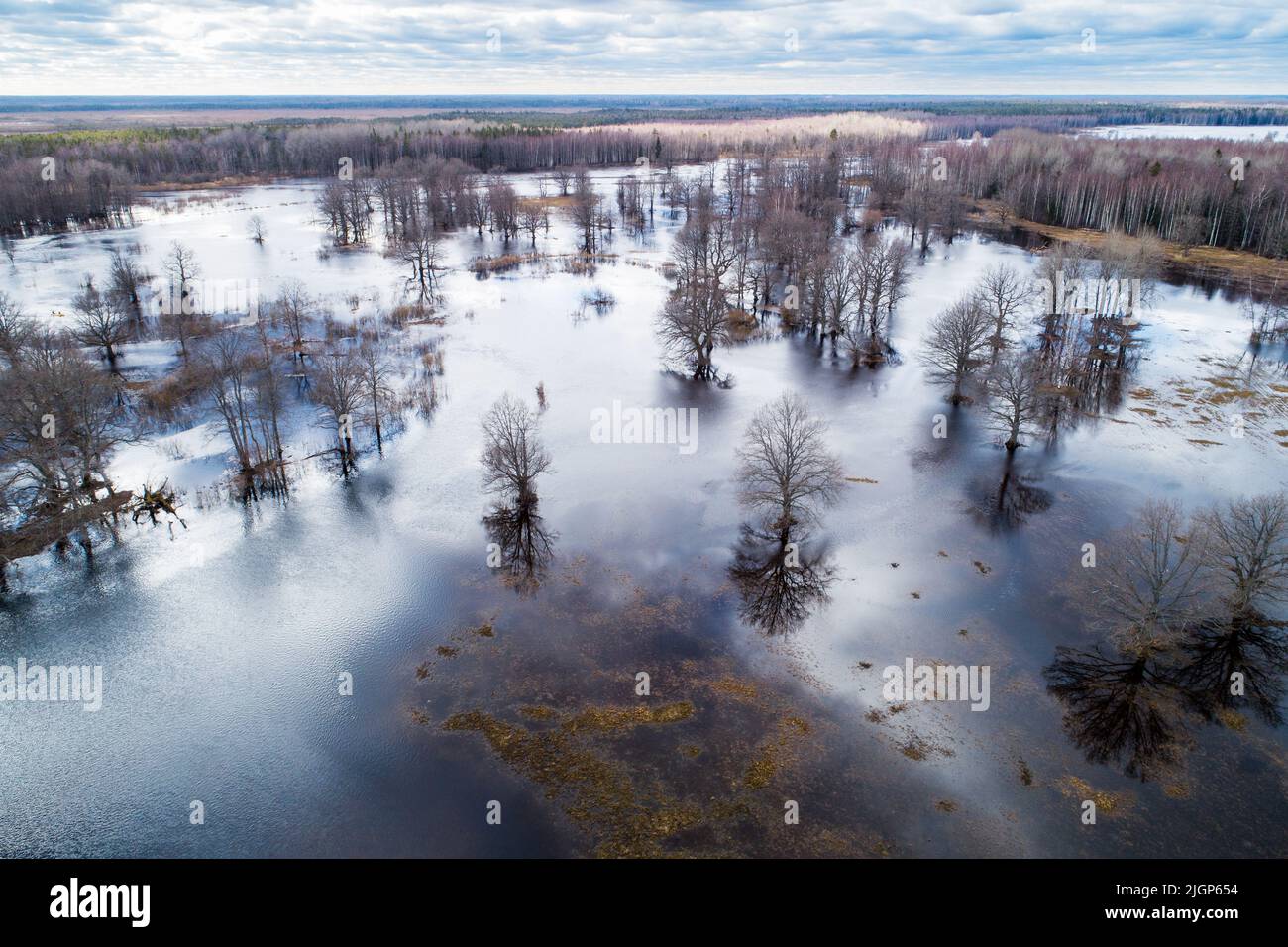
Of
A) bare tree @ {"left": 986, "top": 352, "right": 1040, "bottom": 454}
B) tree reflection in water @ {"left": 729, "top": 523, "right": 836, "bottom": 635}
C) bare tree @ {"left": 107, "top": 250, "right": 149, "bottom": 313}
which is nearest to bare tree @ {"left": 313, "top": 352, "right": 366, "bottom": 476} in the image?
tree reflection in water @ {"left": 729, "top": 523, "right": 836, "bottom": 635}

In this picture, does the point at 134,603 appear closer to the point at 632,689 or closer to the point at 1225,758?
the point at 632,689

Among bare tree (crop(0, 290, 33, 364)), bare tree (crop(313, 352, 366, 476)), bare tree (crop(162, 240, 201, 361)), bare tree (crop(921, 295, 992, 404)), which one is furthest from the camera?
bare tree (crop(162, 240, 201, 361))

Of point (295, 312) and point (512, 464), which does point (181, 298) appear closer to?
point (295, 312)

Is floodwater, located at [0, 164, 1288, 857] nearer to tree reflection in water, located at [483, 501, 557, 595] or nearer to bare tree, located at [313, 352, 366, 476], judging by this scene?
tree reflection in water, located at [483, 501, 557, 595]

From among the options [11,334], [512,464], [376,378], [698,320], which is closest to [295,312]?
[376,378]

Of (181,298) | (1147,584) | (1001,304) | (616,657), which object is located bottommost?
(616,657)
